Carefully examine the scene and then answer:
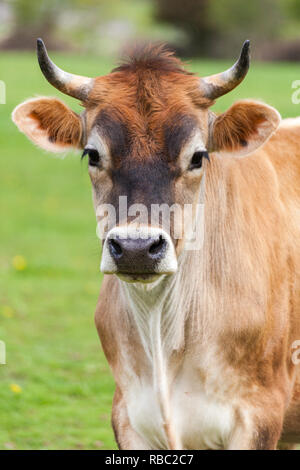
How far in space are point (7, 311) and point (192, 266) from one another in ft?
18.3

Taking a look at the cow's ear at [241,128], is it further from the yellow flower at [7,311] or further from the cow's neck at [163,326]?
the yellow flower at [7,311]

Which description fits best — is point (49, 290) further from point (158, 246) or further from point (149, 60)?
point (158, 246)

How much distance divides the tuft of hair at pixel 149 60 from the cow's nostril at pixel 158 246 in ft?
3.99

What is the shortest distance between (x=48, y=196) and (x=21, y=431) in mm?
11853

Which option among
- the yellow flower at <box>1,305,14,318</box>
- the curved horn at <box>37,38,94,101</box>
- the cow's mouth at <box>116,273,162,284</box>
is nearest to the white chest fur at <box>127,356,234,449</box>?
the cow's mouth at <box>116,273,162,284</box>

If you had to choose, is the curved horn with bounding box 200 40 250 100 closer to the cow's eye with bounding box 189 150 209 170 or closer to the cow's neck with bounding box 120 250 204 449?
the cow's eye with bounding box 189 150 209 170

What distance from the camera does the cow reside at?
15.5 feet

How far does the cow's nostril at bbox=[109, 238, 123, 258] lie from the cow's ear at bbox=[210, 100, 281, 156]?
44.2 inches

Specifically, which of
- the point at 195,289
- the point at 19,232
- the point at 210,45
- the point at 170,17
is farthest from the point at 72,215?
the point at 170,17

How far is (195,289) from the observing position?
5.23m

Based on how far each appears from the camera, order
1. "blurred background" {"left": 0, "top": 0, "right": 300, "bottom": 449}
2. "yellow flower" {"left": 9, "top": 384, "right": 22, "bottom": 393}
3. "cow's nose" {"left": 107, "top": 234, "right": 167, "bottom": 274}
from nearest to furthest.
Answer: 1. "cow's nose" {"left": 107, "top": 234, "right": 167, "bottom": 274}
2. "blurred background" {"left": 0, "top": 0, "right": 300, "bottom": 449}
3. "yellow flower" {"left": 9, "top": 384, "right": 22, "bottom": 393}

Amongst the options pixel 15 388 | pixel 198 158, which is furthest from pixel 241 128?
pixel 15 388

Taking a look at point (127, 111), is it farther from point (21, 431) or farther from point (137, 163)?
point (21, 431)

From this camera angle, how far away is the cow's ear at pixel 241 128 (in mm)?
5000
